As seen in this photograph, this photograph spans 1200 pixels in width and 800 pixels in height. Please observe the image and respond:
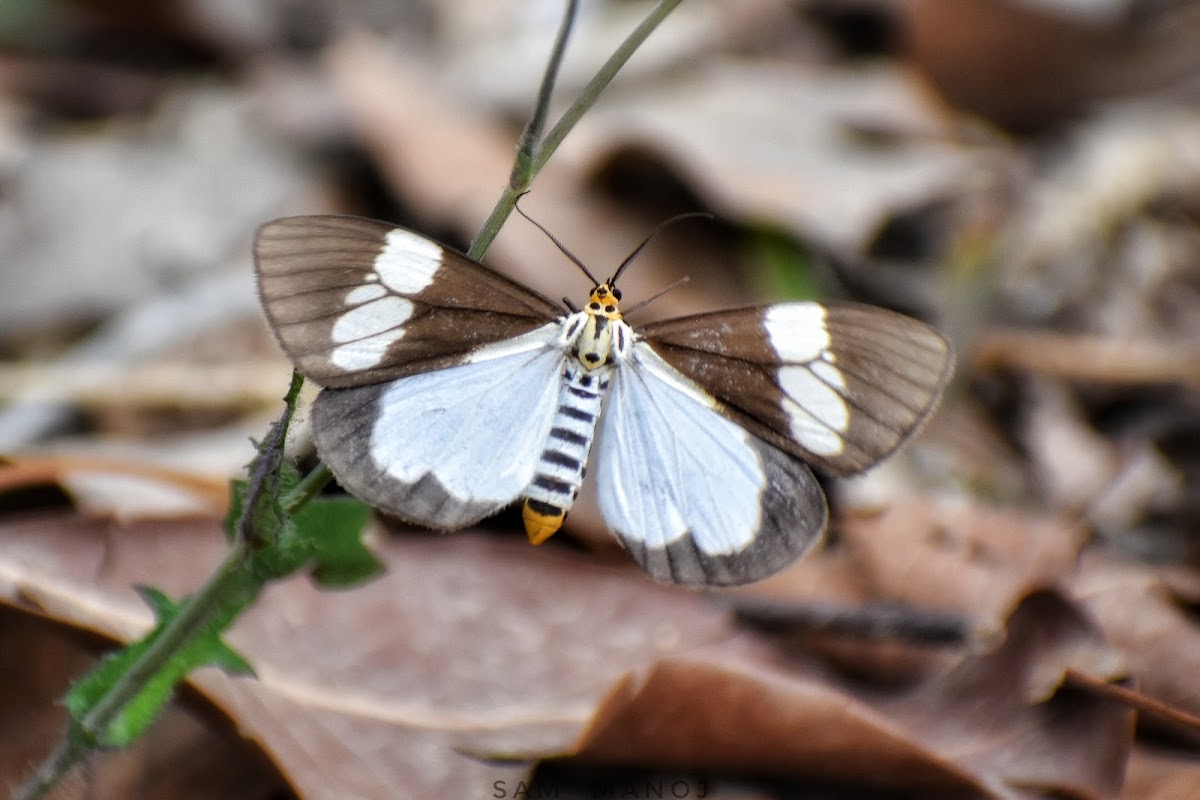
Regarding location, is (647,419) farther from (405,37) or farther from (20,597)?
(405,37)

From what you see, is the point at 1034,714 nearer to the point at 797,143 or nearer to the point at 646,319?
the point at 646,319

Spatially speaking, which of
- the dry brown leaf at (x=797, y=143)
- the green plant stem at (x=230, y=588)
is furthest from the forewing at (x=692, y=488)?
the dry brown leaf at (x=797, y=143)

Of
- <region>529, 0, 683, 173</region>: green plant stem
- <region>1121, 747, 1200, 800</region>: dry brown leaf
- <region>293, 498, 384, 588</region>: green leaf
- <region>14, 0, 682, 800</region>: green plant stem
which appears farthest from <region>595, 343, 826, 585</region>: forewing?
<region>1121, 747, 1200, 800</region>: dry brown leaf

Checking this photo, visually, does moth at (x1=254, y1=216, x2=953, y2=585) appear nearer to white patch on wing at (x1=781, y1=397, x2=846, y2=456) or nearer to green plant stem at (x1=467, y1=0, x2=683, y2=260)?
white patch on wing at (x1=781, y1=397, x2=846, y2=456)

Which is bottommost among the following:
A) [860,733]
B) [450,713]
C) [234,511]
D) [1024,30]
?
[450,713]

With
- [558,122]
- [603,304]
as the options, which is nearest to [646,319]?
[603,304]

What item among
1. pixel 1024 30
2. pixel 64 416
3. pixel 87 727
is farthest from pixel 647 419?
pixel 1024 30
